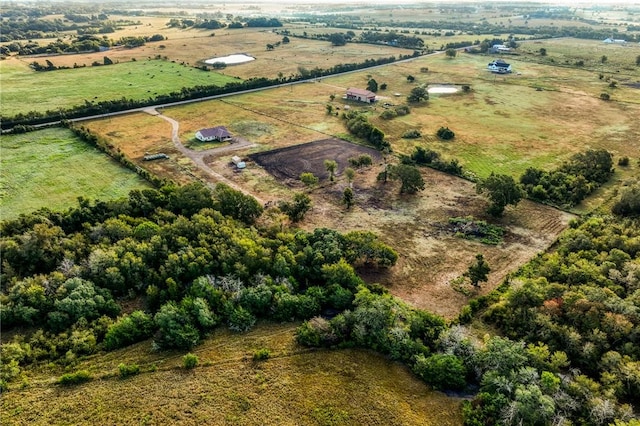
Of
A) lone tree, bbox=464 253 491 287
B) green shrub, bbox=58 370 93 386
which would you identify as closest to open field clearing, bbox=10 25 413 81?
lone tree, bbox=464 253 491 287

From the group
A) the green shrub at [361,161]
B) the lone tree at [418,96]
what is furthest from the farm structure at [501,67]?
the green shrub at [361,161]

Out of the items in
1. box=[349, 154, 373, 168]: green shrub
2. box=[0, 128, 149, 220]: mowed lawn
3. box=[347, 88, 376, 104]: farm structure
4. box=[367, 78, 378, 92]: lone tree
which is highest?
box=[367, 78, 378, 92]: lone tree

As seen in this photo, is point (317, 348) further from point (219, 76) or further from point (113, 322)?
point (219, 76)

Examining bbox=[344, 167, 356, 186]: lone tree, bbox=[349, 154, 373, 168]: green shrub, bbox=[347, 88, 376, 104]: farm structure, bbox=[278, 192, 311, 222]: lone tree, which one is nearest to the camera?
bbox=[278, 192, 311, 222]: lone tree

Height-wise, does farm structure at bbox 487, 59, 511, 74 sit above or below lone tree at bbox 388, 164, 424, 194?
above

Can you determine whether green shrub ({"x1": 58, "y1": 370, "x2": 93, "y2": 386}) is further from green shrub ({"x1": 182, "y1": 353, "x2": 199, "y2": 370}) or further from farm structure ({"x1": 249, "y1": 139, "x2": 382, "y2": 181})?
farm structure ({"x1": 249, "y1": 139, "x2": 382, "y2": 181})

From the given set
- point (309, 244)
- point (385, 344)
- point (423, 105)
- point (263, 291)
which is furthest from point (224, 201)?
point (423, 105)

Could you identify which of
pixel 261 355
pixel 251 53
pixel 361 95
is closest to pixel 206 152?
pixel 361 95

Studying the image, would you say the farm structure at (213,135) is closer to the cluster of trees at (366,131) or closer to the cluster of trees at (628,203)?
the cluster of trees at (366,131)
